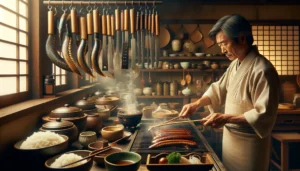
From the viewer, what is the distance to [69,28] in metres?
2.54

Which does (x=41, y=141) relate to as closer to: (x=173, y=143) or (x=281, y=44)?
(x=173, y=143)

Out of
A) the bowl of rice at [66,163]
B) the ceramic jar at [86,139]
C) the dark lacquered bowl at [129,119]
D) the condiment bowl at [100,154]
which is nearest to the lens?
the bowl of rice at [66,163]

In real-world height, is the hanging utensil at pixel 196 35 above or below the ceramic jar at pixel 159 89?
above

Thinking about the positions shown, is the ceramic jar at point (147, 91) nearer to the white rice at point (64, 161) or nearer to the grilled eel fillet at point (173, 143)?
the grilled eel fillet at point (173, 143)

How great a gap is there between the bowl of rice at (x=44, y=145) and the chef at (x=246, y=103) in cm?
138

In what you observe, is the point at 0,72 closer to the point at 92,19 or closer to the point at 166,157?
the point at 92,19

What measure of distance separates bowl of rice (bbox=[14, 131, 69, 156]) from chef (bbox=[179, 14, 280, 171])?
1377 mm

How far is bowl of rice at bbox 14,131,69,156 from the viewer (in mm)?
1568

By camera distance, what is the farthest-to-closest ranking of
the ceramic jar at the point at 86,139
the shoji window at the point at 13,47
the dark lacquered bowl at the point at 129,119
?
the dark lacquered bowl at the point at 129,119, the shoji window at the point at 13,47, the ceramic jar at the point at 86,139

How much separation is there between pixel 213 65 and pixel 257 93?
162 inches

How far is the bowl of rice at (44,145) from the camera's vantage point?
1.57 m

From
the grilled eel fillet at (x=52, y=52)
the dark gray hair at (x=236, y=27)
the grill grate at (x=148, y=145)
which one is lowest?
the grill grate at (x=148, y=145)

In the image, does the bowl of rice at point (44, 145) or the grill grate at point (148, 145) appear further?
the grill grate at point (148, 145)

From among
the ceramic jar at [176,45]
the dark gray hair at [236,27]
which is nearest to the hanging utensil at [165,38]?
the ceramic jar at [176,45]
